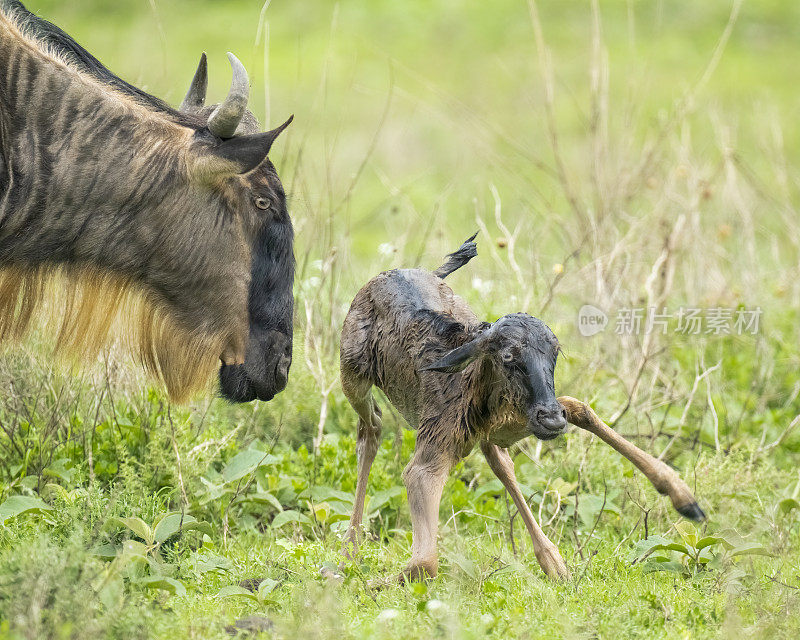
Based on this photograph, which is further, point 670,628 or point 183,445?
point 183,445

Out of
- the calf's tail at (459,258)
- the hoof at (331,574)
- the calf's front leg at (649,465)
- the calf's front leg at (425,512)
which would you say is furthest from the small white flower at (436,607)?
the calf's tail at (459,258)

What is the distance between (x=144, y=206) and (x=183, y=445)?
1.61 metres

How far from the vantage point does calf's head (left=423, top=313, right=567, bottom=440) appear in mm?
3961

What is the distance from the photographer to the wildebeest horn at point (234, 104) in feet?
14.7

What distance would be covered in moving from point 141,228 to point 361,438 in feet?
4.82

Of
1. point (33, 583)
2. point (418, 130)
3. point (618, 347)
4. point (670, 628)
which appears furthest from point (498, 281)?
point (418, 130)

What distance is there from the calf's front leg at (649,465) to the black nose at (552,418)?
1.57 feet

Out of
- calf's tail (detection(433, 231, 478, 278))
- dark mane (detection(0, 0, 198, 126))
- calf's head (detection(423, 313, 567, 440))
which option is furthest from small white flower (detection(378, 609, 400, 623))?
dark mane (detection(0, 0, 198, 126))

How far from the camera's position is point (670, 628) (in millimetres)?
4129

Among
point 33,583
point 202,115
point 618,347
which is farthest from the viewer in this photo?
point 618,347

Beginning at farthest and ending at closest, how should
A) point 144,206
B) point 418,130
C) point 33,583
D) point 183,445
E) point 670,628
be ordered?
1. point 418,130
2. point 183,445
3. point 144,206
4. point 670,628
5. point 33,583

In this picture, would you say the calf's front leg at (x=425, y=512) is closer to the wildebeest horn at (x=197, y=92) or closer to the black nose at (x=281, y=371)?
the black nose at (x=281, y=371)

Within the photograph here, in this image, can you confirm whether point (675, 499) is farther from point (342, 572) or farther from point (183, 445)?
point (183, 445)

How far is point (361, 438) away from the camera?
206 inches
